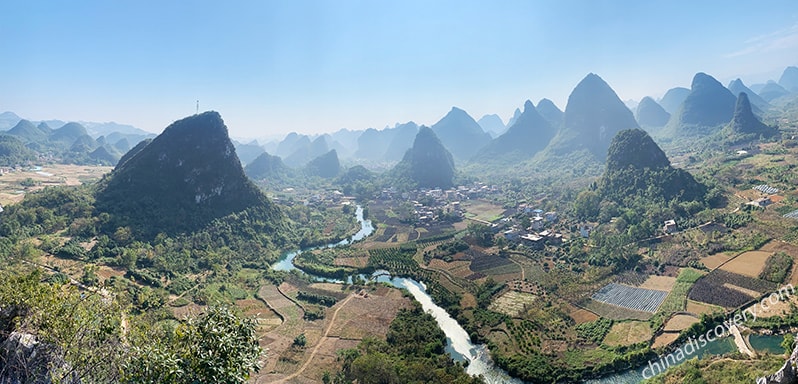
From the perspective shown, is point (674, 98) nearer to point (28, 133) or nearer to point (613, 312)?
point (613, 312)

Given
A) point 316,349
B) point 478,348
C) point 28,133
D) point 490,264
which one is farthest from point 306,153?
point 478,348

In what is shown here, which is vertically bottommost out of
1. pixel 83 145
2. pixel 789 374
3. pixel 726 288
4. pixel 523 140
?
pixel 726 288

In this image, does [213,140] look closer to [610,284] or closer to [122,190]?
[122,190]

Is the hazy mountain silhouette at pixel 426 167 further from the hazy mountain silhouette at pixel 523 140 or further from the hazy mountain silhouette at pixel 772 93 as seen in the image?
the hazy mountain silhouette at pixel 772 93

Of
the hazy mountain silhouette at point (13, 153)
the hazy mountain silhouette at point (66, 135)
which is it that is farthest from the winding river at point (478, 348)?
the hazy mountain silhouette at point (66, 135)

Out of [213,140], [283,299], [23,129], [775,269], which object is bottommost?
[283,299]

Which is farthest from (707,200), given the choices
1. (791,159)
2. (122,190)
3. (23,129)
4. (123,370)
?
(23,129)
